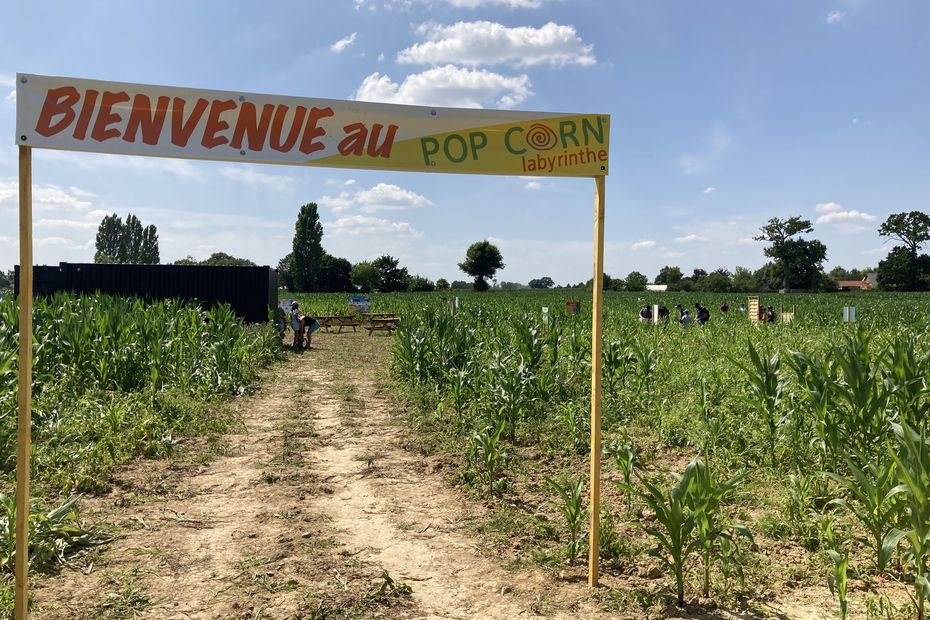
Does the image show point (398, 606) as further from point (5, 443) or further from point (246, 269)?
point (246, 269)

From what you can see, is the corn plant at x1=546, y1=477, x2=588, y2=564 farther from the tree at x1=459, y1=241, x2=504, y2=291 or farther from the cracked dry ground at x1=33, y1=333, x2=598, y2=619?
the tree at x1=459, y1=241, x2=504, y2=291

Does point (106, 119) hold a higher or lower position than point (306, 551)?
higher

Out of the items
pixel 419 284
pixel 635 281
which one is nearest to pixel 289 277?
pixel 419 284

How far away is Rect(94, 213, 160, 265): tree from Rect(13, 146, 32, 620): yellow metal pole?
318 feet

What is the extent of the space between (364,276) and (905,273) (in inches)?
3173

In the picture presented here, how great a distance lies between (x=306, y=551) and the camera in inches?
163

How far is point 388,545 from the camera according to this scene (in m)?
4.31

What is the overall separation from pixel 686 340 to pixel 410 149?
476 inches

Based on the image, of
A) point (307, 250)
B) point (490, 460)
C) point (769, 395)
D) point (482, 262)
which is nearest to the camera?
point (490, 460)

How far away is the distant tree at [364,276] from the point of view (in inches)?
3321

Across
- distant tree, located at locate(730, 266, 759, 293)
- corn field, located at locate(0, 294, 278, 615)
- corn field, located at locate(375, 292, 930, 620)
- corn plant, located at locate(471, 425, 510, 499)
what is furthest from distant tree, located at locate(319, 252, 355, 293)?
corn plant, located at locate(471, 425, 510, 499)

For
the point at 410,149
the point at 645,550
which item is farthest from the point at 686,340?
the point at 410,149

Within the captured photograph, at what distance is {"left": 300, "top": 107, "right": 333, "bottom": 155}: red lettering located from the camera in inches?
143

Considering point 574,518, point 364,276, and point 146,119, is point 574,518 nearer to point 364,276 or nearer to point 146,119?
point 146,119
